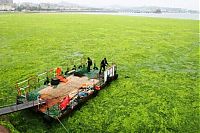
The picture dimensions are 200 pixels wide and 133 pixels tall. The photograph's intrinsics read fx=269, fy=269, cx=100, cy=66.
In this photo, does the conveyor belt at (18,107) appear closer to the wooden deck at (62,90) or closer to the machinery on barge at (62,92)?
the machinery on barge at (62,92)

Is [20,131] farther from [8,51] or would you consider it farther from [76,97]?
[8,51]

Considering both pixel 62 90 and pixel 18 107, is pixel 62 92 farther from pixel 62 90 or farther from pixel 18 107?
pixel 18 107

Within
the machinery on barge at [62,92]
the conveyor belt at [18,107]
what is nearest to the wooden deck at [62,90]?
the machinery on barge at [62,92]

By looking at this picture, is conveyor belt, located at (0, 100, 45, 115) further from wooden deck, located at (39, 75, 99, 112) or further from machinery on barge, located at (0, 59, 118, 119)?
wooden deck, located at (39, 75, 99, 112)

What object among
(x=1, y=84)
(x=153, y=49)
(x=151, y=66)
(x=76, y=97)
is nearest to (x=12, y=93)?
(x=1, y=84)

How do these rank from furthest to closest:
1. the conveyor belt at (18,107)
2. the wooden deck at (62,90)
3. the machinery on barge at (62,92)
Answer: the wooden deck at (62,90), the machinery on barge at (62,92), the conveyor belt at (18,107)

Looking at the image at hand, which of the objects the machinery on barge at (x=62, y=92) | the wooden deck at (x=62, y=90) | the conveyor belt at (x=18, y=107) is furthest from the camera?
the wooden deck at (x=62, y=90)

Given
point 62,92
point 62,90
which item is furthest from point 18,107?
point 62,90

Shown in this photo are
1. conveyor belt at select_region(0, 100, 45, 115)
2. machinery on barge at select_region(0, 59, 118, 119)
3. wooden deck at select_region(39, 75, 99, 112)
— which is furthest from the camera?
wooden deck at select_region(39, 75, 99, 112)

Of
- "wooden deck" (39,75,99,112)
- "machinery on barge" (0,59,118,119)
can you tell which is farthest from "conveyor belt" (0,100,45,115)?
"wooden deck" (39,75,99,112)

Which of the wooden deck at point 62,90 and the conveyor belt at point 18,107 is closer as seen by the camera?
the conveyor belt at point 18,107

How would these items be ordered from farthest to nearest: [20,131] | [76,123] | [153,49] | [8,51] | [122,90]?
[153,49], [8,51], [122,90], [76,123], [20,131]
